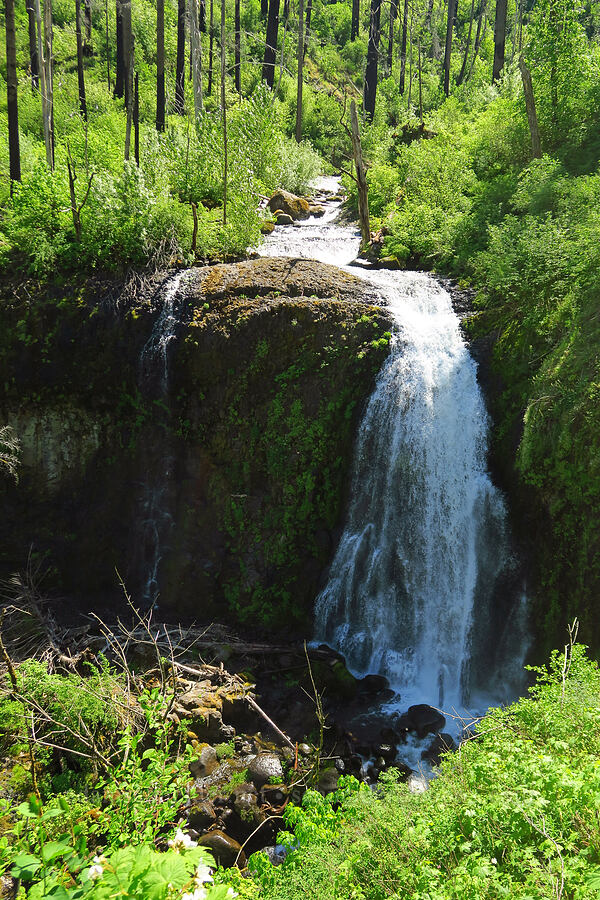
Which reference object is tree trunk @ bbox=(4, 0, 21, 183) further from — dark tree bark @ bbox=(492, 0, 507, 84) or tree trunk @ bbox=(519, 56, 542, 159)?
dark tree bark @ bbox=(492, 0, 507, 84)

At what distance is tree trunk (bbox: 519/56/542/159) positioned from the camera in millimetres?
12180

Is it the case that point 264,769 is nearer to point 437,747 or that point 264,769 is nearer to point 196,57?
point 437,747

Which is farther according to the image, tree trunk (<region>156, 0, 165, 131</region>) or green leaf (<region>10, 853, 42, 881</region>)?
tree trunk (<region>156, 0, 165, 131</region>)

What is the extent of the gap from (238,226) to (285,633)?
8.78m

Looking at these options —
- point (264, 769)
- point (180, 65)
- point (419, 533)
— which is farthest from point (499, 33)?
point (264, 769)

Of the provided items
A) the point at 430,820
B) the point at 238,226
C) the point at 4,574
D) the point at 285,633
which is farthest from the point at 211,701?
the point at 238,226

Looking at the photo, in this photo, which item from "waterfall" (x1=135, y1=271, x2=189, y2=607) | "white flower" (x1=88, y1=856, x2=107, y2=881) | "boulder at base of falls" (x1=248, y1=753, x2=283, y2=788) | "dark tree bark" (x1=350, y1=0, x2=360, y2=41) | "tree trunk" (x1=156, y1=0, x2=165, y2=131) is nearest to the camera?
"white flower" (x1=88, y1=856, x2=107, y2=881)

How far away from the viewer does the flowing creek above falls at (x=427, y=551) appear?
27.8 feet

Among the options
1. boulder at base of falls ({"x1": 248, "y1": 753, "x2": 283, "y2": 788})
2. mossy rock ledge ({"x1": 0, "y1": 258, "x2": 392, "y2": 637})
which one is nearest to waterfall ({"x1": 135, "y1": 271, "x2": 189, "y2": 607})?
mossy rock ledge ({"x1": 0, "y1": 258, "x2": 392, "y2": 637})

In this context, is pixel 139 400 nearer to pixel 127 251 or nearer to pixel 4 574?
pixel 127 251

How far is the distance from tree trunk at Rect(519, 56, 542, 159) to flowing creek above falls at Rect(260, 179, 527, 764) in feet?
19.6

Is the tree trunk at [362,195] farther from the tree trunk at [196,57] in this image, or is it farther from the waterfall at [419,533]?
the tree trunk at [196,57]

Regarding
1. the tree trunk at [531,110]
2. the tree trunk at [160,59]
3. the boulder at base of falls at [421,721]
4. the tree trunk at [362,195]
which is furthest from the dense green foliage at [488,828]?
the tree trunk at [160,59]

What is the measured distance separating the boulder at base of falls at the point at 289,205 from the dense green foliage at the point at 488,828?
1605 centimetres
